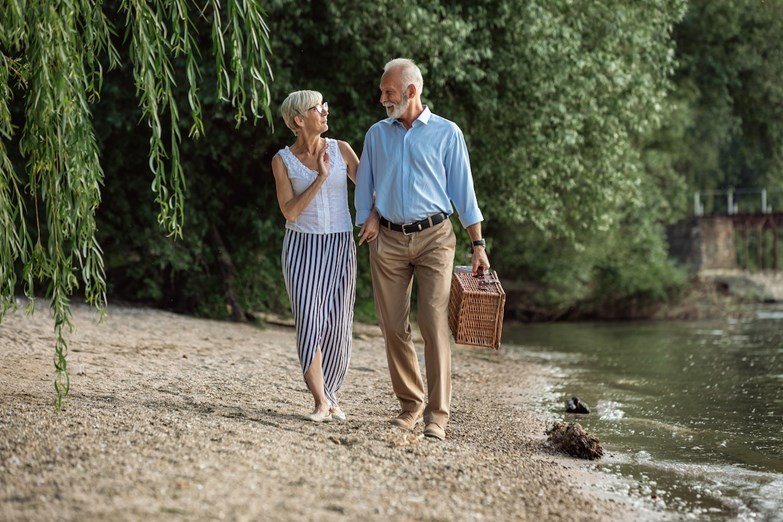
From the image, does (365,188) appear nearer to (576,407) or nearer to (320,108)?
(320,108)

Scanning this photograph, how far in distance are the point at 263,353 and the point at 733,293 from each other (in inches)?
850

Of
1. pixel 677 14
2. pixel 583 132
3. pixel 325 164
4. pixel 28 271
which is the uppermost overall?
pixel 677 14

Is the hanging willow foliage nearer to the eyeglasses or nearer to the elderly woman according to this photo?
the eyeglasses

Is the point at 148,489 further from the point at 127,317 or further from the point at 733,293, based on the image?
the point at 733,293

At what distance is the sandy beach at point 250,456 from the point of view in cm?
452

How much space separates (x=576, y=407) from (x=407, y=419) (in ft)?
9.05

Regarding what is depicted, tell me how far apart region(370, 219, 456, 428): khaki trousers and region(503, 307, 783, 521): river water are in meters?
1.15

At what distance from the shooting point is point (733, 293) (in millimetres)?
30125

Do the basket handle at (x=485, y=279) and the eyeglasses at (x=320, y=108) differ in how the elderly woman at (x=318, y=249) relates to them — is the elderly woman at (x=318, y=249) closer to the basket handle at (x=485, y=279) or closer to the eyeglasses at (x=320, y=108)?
the eyeglasses at (x=320, y=108)

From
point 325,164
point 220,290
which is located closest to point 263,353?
point 220,290

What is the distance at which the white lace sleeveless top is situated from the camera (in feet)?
21.5

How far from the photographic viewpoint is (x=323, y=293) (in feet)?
21.8

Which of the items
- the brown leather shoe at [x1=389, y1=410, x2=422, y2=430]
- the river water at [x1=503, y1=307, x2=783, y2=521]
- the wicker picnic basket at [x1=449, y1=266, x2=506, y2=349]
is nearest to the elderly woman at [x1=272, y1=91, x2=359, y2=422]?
the brown leather shoe at [x1=389, y1=410, x2=422, y2=430]

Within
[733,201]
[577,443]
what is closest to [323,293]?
[577,443]
